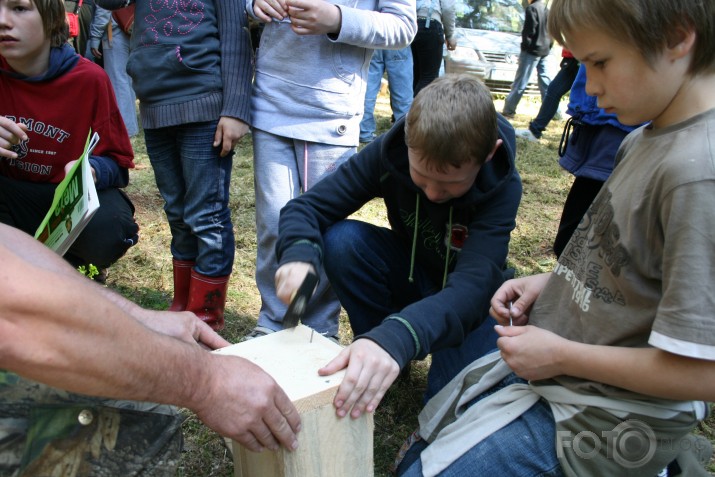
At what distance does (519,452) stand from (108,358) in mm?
953

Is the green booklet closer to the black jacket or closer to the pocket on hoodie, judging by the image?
the pocket on hoodie

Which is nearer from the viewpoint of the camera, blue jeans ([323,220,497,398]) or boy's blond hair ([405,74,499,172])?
boy's blond hair ([405,74,499,172])

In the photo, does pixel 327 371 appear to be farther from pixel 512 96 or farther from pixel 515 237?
pixel 512 96

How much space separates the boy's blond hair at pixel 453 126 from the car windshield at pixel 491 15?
26.4 feet

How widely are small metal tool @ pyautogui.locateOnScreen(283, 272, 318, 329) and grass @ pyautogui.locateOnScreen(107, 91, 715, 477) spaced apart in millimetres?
587

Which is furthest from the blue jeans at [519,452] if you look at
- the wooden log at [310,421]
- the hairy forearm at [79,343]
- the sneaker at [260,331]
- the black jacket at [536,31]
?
the black jacket at [536,31]

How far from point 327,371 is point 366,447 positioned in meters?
0.24

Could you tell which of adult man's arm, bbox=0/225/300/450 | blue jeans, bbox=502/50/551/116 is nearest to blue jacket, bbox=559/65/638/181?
adult man's arm, bbox=0/225/300/450

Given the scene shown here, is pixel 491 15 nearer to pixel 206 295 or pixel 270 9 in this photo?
pixel 270 9

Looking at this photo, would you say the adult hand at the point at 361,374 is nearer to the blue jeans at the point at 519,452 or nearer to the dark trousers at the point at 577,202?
the blue jeans at the point at 519,452

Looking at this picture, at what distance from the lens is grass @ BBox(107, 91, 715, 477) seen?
2.06 m

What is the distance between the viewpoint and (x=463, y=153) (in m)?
1.75

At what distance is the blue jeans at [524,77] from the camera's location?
770 centimetres

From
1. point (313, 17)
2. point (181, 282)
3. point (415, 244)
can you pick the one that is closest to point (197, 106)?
point (313, 17)
